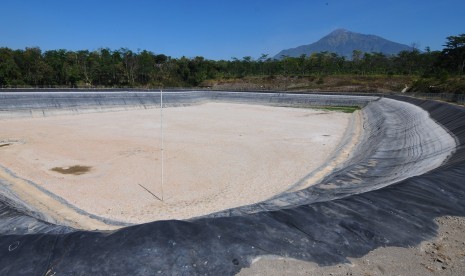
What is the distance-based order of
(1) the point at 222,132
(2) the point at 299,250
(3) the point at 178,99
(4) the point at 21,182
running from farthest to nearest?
(3) the point at 178,99
(1) the point at 222,132
(4) the point at 21,182
(2) the point at 299,250

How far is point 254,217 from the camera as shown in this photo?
464cm

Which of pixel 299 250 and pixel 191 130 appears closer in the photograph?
pixel 299 250

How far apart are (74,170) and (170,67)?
71.7m

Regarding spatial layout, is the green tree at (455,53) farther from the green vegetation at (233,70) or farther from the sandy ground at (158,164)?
the sandy ground at (158,164)

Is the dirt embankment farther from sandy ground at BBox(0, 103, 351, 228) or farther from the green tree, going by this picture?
sandy ground at BBox(0, 103, 351, 228)

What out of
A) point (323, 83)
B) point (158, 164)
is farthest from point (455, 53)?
point (158, 164)

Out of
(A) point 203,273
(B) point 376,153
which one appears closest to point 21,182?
(A) point 203,273

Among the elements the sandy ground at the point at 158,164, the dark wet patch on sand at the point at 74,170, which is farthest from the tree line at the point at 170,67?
the dark wet patch on sand at the point at 74,170

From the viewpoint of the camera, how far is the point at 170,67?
3211 inches

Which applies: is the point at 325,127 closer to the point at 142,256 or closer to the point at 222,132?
the point at 222,132

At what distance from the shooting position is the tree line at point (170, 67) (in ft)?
186

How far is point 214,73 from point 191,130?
65109 mm

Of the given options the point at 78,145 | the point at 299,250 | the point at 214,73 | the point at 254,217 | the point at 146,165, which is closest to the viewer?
the point at 299,250

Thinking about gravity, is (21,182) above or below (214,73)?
below
